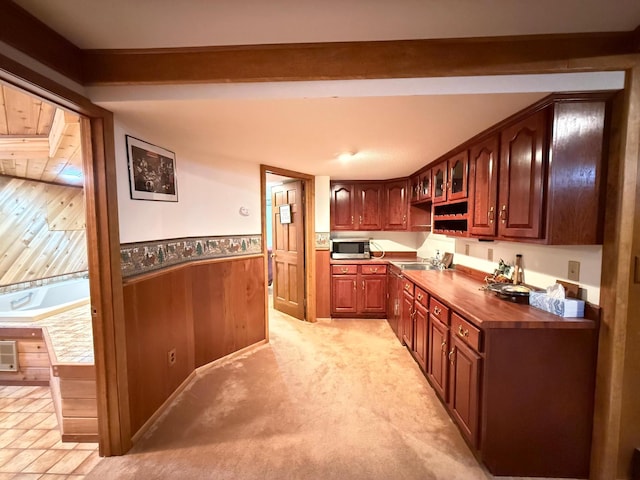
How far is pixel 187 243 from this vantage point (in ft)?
7.55

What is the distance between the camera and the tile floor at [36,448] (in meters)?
1.46

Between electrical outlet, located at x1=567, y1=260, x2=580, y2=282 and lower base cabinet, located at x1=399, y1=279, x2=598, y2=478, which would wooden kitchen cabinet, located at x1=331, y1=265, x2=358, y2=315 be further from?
electrical outlet, located at x1=567, y1=260, x2=580, y2=282

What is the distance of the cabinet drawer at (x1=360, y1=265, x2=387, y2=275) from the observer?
3.64 metres

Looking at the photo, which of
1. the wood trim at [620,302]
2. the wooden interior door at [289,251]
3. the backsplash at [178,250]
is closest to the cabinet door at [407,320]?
the wood trim at [620,302]

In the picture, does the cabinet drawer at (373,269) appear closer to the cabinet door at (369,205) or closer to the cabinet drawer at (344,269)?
the cabinet drawer at (344,269)

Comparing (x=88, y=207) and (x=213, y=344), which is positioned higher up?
(x=88, y=207)

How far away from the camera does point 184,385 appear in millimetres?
2205

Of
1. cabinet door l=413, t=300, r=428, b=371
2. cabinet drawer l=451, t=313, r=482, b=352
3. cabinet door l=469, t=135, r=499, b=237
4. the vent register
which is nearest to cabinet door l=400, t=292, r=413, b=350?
cabinet door l=413, t=300, r=428, b=371

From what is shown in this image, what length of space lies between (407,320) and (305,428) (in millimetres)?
1476

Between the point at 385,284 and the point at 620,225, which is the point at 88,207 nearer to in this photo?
the point at 620,225

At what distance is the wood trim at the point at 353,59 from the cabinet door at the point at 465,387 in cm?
158

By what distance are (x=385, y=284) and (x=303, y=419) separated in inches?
88.1

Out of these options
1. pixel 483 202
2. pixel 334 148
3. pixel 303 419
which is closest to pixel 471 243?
pixel 483 202

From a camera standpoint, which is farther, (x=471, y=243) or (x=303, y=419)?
(x=471, y=243)
